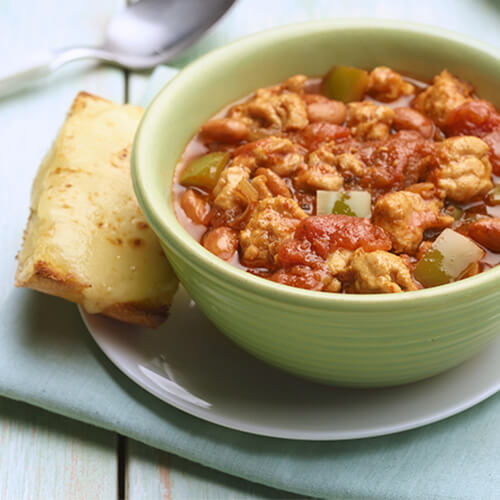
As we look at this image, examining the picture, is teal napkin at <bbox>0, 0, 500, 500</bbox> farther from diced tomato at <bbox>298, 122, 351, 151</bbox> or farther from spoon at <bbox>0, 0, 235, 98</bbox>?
spoon at <bbox>0, 0, 235, 98</bbox>

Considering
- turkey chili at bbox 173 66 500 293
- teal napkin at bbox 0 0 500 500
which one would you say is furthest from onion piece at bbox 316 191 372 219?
teal napkin at bbox 0 0 500 500

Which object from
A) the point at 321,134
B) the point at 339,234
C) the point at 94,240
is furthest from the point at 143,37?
the point at 339,234

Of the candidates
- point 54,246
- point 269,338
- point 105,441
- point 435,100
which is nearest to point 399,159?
point 435,100

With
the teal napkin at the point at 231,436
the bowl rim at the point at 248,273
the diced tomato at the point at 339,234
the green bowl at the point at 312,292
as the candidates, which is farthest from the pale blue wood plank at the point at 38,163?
the diced tomato at the point at 339,234

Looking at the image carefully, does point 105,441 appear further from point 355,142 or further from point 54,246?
point 355,142

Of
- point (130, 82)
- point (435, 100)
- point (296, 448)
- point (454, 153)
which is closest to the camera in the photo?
point (296, 448)

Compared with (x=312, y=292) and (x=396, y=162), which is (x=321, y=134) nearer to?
(x=396, y=162)
